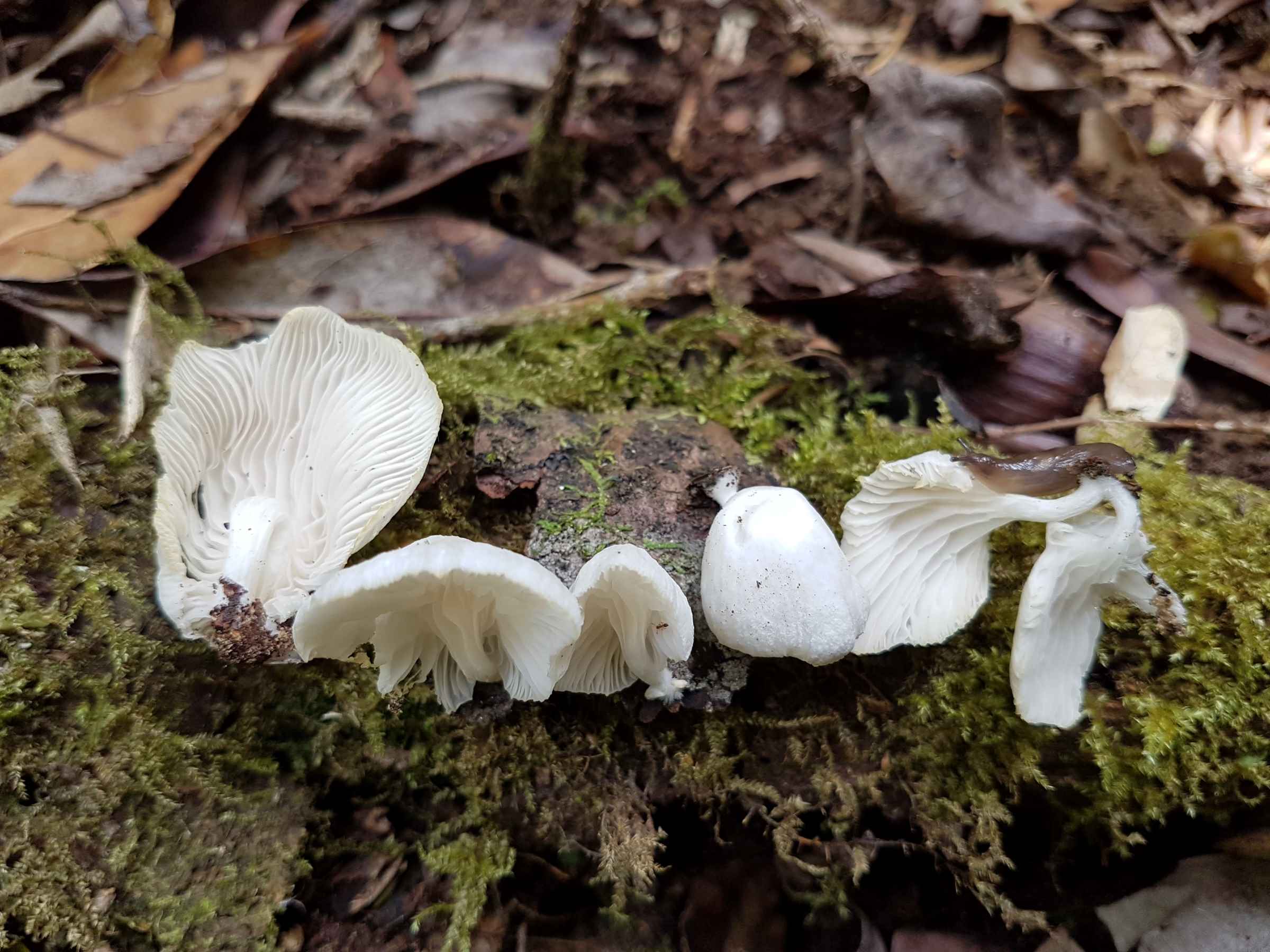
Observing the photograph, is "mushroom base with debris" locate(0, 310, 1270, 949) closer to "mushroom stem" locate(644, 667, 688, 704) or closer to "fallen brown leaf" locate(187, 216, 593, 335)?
"mushroom stem" locate(644, 667, 688, 704)

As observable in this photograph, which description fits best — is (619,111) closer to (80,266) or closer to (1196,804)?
(80,266)

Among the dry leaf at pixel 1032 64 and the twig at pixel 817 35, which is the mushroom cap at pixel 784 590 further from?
the dry leaf at pixel 1032 64

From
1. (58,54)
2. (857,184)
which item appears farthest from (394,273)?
(857,184)

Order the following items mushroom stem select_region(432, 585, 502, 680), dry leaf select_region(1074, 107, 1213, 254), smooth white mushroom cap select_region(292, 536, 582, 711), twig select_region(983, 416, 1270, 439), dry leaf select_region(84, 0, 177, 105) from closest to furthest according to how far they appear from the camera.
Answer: smooth white mushroom cap select_region(292, 536, 582, 711)
mushroom stem select_region(432, 585, 502, 680)
twig select_region(983, 416, 1270, 439)
dry leaf select_region(84, 0, 177, 105)
dry leaf select_region(1074, 107, 1213, 254)

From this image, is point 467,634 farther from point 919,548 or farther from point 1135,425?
point 1135,425

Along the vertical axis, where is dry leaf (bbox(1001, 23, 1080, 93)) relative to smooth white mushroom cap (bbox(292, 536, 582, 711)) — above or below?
above

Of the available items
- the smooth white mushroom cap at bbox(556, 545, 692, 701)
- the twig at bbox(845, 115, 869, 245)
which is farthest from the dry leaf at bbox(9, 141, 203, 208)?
the twig at bbox(845, 115, 869, 245)

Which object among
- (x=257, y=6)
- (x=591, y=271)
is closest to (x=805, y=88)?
(x=591, y=271)
